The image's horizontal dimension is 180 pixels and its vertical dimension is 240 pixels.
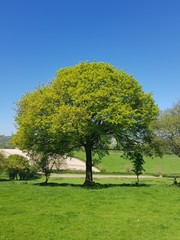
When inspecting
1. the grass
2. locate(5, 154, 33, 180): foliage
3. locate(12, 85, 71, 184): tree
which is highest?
locate(12, 85, 71, 184): tree

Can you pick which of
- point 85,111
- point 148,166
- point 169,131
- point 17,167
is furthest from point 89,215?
point 148,166

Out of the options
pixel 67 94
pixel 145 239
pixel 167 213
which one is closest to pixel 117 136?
pixel 67 94

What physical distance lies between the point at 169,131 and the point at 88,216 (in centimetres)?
2648

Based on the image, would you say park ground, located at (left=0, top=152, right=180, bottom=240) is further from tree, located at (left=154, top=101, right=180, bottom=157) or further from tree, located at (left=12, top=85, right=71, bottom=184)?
tree, located at (left=154, top=101, right=180, bottom=157)

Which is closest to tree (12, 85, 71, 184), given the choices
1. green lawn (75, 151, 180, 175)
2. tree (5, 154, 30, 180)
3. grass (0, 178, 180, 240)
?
grass (0, 178, 180, 240)

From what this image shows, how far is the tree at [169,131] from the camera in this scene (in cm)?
4453

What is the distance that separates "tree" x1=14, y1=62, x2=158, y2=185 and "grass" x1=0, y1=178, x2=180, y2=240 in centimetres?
905

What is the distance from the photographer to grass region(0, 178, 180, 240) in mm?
17297

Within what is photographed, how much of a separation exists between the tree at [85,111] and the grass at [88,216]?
9.05 meters

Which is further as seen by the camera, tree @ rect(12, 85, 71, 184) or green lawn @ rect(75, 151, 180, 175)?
green lawn @ rect(75, 151, 180, 175)

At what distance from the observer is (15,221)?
771 inches

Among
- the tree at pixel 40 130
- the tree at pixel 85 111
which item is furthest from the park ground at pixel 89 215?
the tree at pixel 40 130

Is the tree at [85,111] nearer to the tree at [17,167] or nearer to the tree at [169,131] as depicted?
the tree at [169,131]

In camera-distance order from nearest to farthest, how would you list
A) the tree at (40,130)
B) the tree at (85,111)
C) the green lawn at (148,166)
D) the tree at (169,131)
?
the tree at (85,111) → the tree at (40,130) → the tree at (169,131) → the green lawn at (148,166)
